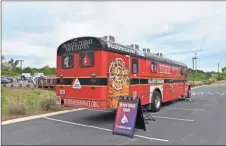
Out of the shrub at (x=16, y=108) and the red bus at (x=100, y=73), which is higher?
the red bus at (x=100, y=73)

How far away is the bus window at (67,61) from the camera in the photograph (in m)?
9.44

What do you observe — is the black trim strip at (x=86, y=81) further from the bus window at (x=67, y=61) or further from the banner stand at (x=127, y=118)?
the banner stand at (x=127, y=118)

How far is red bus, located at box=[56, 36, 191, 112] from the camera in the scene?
332 inches

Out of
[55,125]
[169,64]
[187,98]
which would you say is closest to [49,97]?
[55,125]

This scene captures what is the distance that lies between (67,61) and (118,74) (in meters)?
2.14

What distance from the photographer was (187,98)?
18562mm

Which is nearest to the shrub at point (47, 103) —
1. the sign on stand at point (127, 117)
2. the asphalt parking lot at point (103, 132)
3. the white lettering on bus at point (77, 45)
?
the asphalt parking lot at point (103, 132)

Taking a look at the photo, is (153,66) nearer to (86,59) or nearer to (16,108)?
(86,59)

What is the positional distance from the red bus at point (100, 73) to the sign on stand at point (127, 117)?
1.01 metres

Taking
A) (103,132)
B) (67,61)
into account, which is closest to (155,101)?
(67,61)

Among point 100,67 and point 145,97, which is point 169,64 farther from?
point 100,67

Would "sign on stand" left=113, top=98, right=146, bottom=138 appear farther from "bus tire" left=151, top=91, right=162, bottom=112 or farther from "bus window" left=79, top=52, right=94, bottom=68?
"bus tire" left=151, top=91, right=162, bottom=112

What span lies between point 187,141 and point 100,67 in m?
3.63

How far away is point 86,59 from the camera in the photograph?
29.0ft
